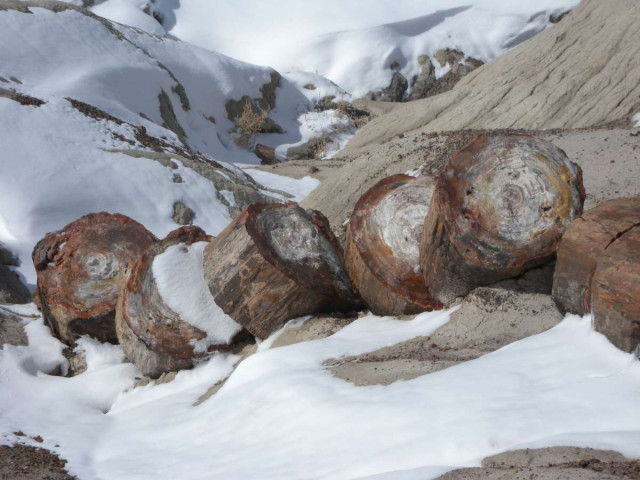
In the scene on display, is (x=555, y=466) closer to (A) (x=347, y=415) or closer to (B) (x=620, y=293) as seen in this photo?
(A) (x=347, y=415)

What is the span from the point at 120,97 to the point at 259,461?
1642 centimetres

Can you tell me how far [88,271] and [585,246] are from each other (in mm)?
5432

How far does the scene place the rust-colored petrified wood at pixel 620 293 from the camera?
12.5 ft

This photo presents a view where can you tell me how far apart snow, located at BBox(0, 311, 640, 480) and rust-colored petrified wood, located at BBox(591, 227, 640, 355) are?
98mm

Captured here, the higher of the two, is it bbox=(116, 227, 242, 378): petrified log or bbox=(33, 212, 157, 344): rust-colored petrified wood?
bbox=(33, 212, 157, 344): rust-colored petrified wood

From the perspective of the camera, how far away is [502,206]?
5.14m

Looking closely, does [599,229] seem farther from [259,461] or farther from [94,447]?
[94,447]

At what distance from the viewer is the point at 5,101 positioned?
14047 millimetres

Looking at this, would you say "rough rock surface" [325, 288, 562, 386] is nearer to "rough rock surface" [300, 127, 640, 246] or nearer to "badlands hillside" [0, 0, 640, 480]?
"badlands hillside" [0, 0, 640, 480]

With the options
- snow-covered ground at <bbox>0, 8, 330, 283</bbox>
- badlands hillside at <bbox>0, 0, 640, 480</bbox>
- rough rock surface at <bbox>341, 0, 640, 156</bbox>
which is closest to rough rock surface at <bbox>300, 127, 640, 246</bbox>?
badlands hillside at <bbox>0, 0, 640, 480</bbox>

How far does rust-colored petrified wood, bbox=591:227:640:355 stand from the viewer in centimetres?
380

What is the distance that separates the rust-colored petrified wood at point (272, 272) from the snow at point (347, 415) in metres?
0.36

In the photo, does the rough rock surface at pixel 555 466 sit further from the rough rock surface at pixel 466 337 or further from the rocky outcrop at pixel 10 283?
the rocky outcrop at pixel 10 283

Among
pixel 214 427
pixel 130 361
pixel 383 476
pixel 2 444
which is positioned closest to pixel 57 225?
pixel 130 361
